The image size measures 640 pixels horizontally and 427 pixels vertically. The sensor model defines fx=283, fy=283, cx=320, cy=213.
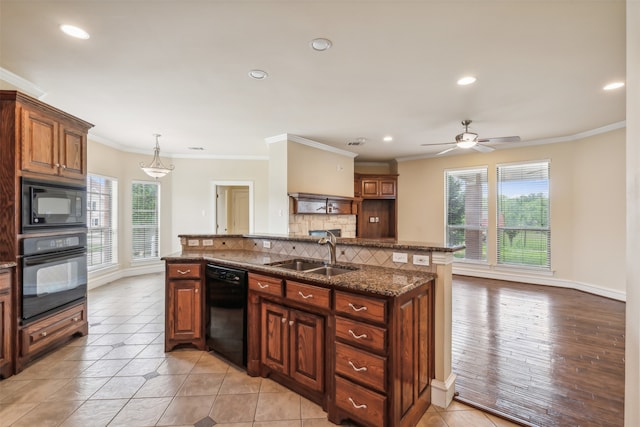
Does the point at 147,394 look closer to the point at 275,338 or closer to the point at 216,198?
the point at 275,338

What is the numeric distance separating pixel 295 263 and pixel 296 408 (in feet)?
3.88

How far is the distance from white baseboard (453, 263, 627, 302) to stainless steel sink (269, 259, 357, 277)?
499 cm

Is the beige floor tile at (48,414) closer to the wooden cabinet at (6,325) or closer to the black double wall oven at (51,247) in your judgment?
the wooden cabinet at (6,325)

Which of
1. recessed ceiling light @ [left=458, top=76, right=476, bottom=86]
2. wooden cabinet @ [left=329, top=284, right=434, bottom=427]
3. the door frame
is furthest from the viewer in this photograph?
the door frame

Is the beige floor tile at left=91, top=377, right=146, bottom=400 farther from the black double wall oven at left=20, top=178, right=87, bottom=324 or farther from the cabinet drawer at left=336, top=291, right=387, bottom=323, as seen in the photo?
the cabinet drawer at left=336, top=291, right=387, bottom=323

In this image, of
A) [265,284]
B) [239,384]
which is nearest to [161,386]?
[239,384]

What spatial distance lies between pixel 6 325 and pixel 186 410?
1787 millimetres

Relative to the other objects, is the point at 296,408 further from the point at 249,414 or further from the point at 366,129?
the point at 366,129

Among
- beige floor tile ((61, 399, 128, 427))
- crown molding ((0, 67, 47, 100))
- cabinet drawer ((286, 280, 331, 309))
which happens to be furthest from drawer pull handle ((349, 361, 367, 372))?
crown molding ((0, 67, 47, 100))

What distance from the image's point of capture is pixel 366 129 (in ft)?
15.5

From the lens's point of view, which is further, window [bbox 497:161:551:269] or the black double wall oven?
window [bbox 497:161:551:269]

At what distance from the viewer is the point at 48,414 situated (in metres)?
1.97

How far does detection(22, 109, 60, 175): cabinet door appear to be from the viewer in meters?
2.55

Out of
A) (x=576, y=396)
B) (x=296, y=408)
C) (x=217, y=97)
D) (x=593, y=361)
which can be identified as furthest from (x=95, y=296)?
(x=593, y=361)
